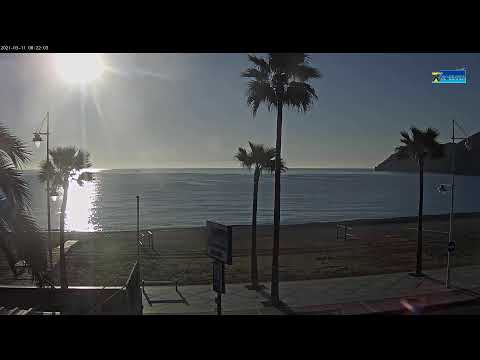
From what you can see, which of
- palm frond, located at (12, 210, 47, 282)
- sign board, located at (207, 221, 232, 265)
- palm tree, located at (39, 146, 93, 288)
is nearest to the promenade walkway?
sign board, located at (207, 221, 232, 265)

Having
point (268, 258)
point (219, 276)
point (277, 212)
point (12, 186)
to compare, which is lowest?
point (268, 258)

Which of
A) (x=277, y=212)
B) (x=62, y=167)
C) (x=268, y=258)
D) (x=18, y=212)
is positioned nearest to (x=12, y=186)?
(x=18, y=212)

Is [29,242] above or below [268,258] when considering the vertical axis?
above

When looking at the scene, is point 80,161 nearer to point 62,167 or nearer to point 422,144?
point 62,167

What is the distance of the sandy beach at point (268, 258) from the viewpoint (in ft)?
60.0

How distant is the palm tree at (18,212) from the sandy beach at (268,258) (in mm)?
11300

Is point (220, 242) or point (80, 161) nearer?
point (220, 242)

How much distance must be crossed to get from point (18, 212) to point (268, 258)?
61.1ft

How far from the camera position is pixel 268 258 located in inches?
911
